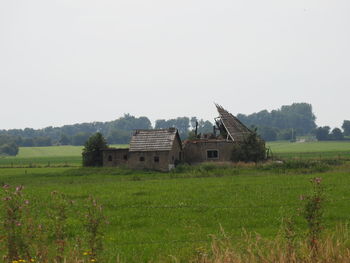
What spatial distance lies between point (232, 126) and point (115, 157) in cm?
1381

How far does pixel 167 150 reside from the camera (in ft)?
168

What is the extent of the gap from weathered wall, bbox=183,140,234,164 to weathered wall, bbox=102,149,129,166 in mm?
6775

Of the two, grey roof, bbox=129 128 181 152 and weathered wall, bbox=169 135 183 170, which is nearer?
grey roof, bbox=129 128 181 152

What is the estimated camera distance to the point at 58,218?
→ 9141 millimetres

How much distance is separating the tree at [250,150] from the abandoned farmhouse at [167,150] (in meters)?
1.39

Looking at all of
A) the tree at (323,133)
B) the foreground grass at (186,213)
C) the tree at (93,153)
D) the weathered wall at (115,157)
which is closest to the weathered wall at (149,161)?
the weathered wall at (115,157)

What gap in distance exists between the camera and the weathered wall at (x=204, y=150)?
52.6 meters

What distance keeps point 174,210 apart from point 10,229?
10708 millimetres

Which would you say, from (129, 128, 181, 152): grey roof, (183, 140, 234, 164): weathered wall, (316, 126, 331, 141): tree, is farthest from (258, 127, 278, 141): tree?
(129, 128, 181, 152): grey roof

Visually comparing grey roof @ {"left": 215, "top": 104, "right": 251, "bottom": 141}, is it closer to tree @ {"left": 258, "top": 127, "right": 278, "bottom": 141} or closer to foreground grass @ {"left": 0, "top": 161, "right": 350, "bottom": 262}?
foreground grass @ {"left": 0, "top": 161, "right": 350, "bottom": 262}

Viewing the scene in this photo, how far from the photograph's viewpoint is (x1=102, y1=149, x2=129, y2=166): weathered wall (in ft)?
175

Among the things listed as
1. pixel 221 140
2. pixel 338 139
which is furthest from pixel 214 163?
pixel 338 139

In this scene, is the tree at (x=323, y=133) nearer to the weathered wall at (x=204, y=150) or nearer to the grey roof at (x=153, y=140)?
the weathered wall at (x=204, y=150)

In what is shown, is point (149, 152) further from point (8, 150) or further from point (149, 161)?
point (8, 150)
